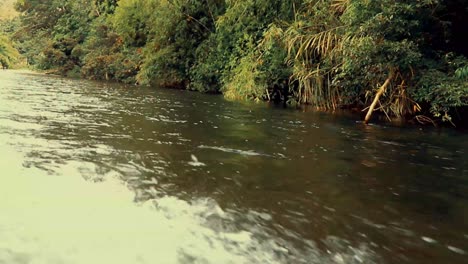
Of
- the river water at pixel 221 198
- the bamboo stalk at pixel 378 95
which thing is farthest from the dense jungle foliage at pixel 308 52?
the river water at pixel 221 198

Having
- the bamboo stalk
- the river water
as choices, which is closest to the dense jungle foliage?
the bamboo stalk

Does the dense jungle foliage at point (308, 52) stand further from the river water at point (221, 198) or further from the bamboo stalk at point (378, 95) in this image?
the river water at point (221, 198)

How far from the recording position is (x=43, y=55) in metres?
46.5

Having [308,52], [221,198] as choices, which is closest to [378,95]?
[308,52]

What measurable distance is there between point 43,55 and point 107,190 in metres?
47.1

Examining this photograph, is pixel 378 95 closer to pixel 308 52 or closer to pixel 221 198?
pixel 308 52

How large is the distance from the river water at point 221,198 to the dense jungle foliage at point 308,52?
3.31m

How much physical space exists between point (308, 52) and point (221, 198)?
13246 mm

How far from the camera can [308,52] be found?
1702 cm

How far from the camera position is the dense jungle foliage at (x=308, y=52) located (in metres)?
12.9

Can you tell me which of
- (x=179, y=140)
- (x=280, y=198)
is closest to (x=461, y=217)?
(x=280, y=198)

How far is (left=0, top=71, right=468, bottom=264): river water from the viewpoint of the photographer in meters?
3.49

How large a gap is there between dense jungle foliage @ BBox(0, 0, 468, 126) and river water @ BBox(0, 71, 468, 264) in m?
3.31

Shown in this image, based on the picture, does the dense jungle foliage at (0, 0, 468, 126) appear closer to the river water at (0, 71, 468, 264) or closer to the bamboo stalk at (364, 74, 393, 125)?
the bamboo stalk at (364, 74, 393, 125)
